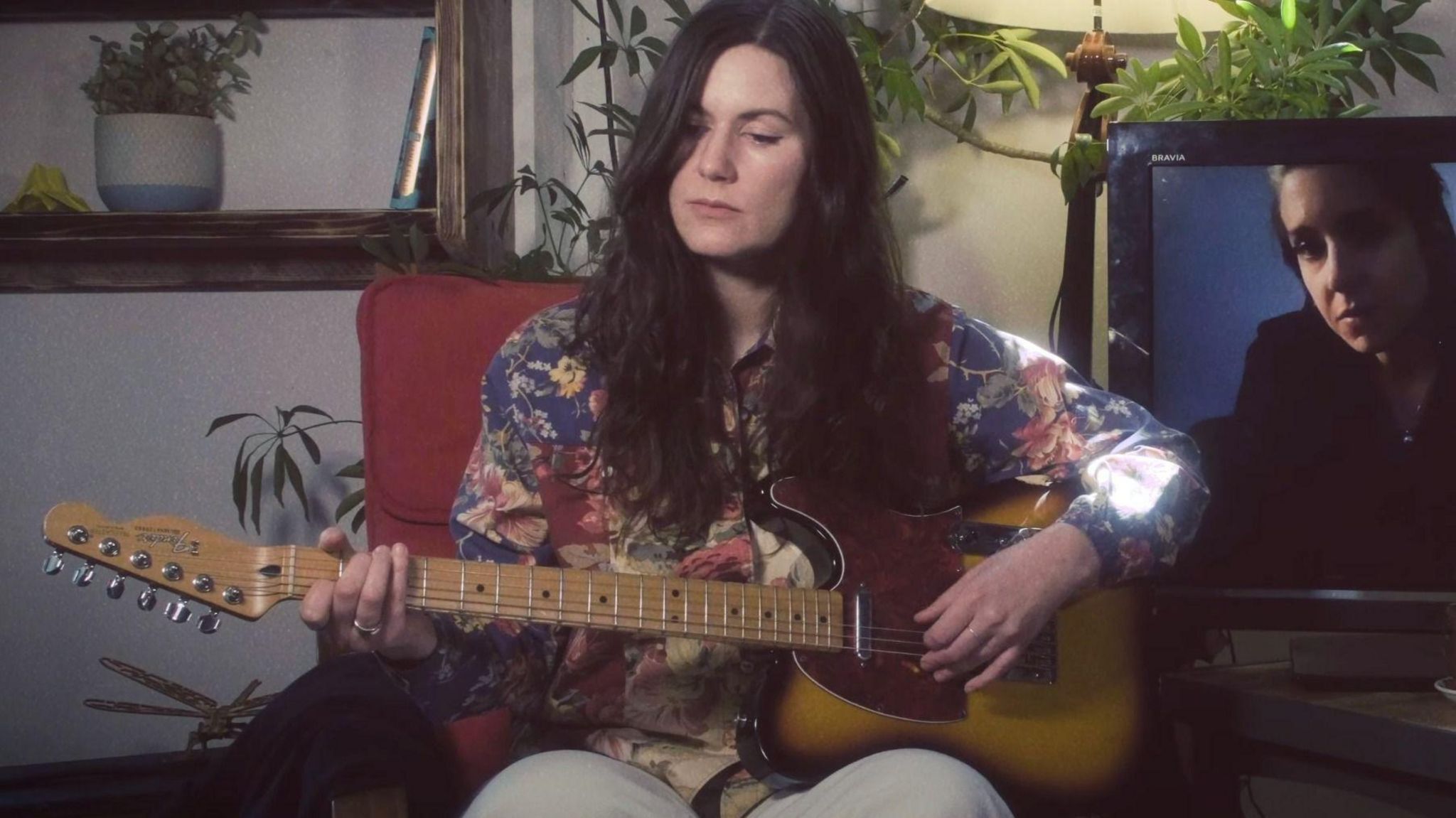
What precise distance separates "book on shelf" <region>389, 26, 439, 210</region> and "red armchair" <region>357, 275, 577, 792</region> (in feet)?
1.26

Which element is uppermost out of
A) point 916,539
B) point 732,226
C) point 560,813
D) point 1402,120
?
point 1402,120

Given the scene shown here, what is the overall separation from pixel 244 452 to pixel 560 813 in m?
1.19

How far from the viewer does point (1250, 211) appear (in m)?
1.38

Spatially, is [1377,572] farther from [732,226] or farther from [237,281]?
[237,281]

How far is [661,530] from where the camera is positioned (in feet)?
3.86

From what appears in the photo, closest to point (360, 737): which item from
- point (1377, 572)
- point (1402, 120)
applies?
point (1377, 572)

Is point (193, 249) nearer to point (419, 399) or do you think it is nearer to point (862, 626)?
point (419, 399)

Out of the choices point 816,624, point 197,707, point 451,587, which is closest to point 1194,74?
point 816,624

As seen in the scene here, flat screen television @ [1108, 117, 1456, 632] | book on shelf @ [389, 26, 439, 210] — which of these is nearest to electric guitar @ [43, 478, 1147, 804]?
flat screen television @ [1108, 117, 1456, 632]

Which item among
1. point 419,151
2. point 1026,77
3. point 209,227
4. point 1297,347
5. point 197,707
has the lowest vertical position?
point 197,707

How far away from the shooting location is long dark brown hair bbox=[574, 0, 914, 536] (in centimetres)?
118

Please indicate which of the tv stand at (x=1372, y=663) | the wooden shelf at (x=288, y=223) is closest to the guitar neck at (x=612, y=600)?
the tv stand at (x=1372, y=663)

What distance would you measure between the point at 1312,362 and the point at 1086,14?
582mm

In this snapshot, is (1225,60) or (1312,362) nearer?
(1312,362)
